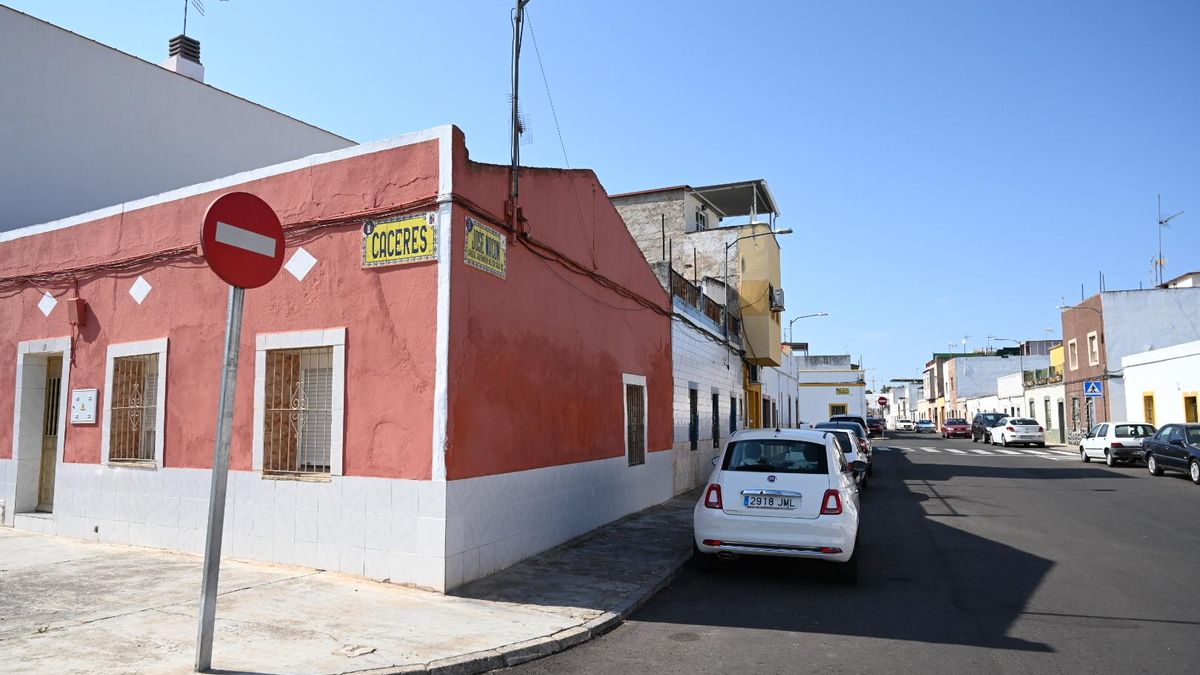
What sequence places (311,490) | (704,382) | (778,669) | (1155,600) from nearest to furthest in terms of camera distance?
(778,669)
(1155,600)
(311,490)
(704,382)

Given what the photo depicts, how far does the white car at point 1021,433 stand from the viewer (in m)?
38.1

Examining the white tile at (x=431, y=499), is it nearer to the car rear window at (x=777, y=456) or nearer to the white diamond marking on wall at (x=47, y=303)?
the car rear window at (x=777, y=456)

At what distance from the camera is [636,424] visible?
12.8 meters

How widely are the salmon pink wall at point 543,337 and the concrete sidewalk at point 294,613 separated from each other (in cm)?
126

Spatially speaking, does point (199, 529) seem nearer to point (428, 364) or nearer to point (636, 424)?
point (428, 364)

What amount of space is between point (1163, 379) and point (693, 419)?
25.2 metres

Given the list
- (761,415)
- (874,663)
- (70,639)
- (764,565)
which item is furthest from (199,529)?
(761,415)

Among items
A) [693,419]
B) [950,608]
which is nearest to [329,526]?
[950,608]

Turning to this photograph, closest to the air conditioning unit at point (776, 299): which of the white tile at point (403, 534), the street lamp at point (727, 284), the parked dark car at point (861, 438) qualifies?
the street lamp at point (727, 284)

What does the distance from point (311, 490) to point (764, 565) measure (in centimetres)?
506

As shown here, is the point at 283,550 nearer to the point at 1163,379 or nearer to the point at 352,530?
the point at 352,530

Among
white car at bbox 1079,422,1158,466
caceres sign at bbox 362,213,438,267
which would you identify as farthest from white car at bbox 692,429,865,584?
white car at bbox 1079,422,1158,466

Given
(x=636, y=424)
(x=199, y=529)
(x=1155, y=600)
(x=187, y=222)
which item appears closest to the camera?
(x=1155, y=600)

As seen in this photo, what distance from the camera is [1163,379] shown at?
30797 mm
